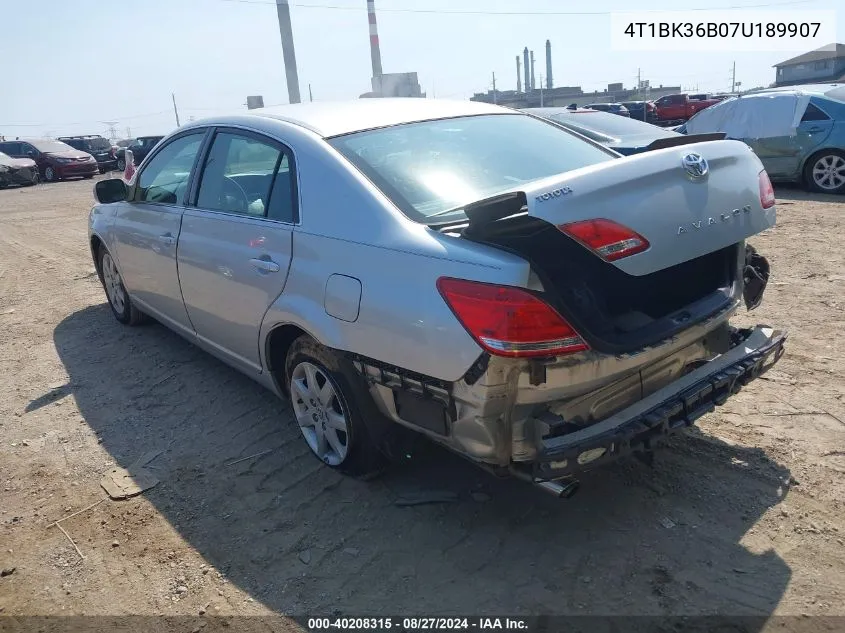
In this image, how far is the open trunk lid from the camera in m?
2.30

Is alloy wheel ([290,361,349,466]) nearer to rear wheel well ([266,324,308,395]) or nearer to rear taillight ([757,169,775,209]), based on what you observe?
→ rear wheel well ([266,324,308,395])

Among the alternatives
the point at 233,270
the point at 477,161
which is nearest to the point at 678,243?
the point at 477,161

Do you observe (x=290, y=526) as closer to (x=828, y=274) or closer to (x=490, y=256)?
(x=490, y=256)

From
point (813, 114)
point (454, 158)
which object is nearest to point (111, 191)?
point (454, 158)

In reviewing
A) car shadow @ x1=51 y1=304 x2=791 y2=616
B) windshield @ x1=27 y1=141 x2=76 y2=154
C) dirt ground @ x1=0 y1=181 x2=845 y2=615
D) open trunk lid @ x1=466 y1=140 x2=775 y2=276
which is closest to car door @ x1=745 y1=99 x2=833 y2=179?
dirt ground @ x1=0 y1=181 x2=845 y2=615

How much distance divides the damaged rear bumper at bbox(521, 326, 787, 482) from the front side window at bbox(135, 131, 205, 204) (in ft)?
9.69

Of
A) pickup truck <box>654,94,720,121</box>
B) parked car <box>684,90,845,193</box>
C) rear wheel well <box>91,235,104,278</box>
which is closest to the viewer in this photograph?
rear wheel well <box>91,235,104,278</box>

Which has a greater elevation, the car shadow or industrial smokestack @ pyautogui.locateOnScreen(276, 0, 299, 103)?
industrial smokestack @ pyautogui.locateOnScreen(276, 0, 299, 103)

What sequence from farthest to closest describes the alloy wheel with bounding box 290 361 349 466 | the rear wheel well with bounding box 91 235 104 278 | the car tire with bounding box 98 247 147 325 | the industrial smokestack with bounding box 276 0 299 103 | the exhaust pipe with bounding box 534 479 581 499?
the industrial smokestack with bounding box 276 0 299 103
the rear wheel well with bounding box 91 235 104 278
the car tire with bounding box 98 247 147 325
the alloy wheel with bounding box 290 361 349 466
the exhaust pipe with bounding box 534 479 581 499

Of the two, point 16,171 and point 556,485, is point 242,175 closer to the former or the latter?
point 556,485

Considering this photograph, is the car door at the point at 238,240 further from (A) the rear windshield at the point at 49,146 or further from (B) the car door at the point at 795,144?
(A) the rear windshield at the point at 49,146

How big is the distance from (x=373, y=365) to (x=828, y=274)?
5003 millimetres

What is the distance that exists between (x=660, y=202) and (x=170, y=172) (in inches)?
131

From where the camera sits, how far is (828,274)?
5.98 metres
